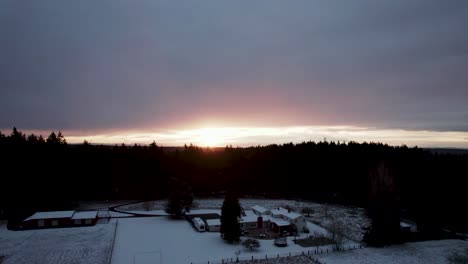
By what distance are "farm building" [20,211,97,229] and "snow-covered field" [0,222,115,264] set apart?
1145 mm

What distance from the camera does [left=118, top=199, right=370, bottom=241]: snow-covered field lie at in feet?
111

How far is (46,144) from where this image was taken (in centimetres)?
4784

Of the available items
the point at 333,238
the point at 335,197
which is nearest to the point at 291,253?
the point at 333,238

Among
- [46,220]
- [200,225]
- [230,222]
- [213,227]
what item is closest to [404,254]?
[230,222]

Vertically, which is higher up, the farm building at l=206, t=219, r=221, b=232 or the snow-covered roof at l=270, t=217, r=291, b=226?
the snow-covered roof at l=270, t=217, r=291, b=226

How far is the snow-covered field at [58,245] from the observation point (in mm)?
23000

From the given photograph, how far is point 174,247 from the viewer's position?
2653 cm

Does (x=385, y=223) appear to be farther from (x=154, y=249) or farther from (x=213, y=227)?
(x=154, y=249)

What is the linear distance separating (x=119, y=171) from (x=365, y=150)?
141 feet

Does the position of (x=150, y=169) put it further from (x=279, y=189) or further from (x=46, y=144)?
(x=279, y=189)

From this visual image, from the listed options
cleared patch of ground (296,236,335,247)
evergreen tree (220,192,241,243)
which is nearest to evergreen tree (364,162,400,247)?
cleared patch of ground (296,236,335,247)

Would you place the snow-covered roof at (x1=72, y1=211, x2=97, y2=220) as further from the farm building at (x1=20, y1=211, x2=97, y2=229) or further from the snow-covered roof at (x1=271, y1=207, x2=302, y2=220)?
the snow-covered roof at (x1=271, y1=207, x2=302, y2=220)

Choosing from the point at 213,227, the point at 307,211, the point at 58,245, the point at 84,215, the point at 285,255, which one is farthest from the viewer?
the point at 307,211

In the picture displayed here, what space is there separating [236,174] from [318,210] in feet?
69.3
